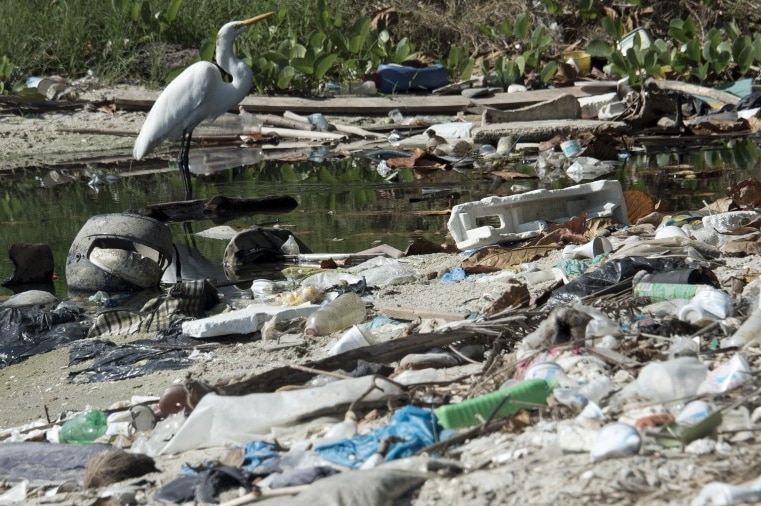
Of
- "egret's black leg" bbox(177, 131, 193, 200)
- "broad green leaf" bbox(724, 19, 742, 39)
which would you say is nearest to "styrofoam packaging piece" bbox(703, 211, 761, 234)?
"egret's black leg" bbox(177, 131, 193, 200)

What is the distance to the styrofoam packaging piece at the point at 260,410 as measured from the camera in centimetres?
315

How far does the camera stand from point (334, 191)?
9.45 m

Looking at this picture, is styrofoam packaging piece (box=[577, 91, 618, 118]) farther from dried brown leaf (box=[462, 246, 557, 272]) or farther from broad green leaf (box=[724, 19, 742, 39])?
dried brown leaf (box=[462, 246, 557, 272])

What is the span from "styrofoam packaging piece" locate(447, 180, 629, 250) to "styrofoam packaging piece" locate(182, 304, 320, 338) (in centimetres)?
149

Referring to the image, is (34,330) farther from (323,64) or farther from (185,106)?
(323,64)

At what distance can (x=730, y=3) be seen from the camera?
1564 centimetres

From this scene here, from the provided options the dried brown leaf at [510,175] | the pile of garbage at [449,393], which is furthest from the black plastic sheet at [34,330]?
the dried brown leaf at [510,175]

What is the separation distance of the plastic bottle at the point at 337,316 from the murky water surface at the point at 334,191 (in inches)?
84.7

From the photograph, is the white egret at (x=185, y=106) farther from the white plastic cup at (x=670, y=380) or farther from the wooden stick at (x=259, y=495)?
the wooden stick at (x=259, y=495)

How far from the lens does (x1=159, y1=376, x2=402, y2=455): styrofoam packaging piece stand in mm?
3152

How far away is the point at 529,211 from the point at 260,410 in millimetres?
3570

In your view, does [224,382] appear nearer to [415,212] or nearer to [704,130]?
[415,212]

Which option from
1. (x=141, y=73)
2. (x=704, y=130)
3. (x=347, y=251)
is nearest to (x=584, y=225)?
(x=347, y=251)

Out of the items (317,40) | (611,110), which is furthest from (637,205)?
(317,40)
